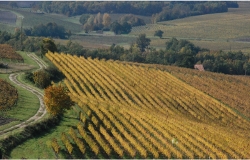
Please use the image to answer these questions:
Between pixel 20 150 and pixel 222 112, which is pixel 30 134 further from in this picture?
pixel 222 112

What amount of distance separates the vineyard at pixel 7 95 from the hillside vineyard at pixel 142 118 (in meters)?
9.56

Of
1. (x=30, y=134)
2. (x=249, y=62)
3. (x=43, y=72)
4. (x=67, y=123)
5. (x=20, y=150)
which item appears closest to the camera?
(x=20, y=150)

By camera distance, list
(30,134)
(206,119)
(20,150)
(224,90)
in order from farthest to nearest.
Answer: (224,90)
(206,119)
(30,134)
(20,150)

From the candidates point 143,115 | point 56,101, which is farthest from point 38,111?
point 143,115

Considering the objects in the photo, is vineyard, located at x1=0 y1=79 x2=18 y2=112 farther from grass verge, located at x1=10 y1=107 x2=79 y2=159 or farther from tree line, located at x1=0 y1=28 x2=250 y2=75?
tree line, located at x1=0 y1=28 x2=250 y2=75

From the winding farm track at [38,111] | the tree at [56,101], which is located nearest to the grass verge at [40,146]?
the tree at [56,101]

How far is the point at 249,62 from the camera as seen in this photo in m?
144

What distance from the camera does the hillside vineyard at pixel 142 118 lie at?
49625 millimetres

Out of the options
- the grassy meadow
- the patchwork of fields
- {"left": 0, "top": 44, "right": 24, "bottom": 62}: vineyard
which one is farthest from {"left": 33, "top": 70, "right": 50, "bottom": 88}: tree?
{"left": 0, "top": 44, "right": 24, "bottom": 62}: vineyard

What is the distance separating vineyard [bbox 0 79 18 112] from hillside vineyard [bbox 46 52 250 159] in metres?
9.56

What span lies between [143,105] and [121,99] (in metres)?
4.03

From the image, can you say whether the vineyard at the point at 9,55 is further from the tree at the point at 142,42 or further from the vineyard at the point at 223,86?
the tree at the point at 142,42

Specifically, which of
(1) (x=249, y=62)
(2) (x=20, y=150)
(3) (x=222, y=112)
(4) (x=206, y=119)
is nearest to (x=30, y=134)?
(2) (x=20, y=150)

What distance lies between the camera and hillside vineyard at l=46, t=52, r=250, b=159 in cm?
4962
